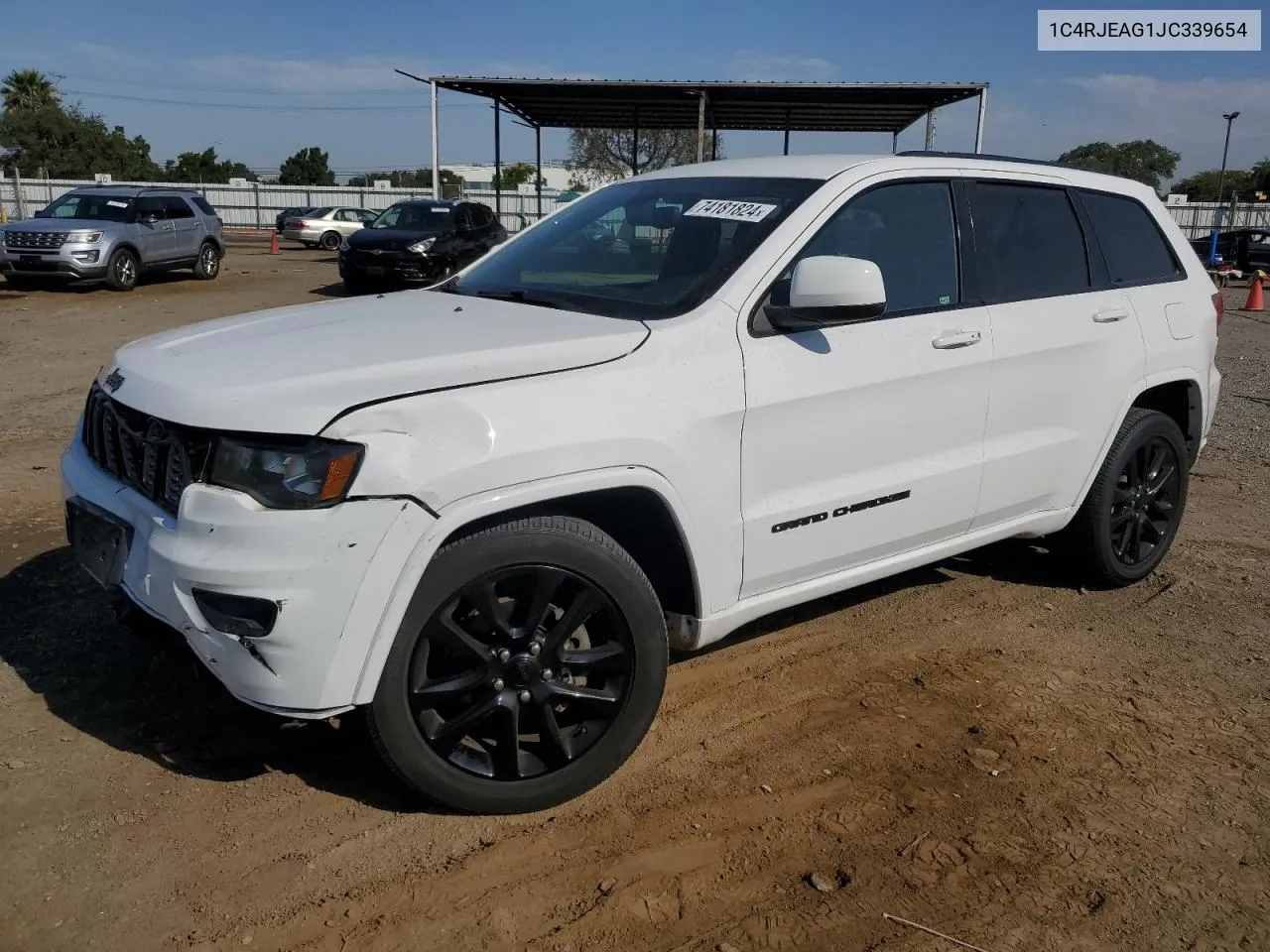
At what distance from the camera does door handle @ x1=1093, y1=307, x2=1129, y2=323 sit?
167 inches

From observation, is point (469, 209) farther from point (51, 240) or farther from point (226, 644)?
point (226, 644)

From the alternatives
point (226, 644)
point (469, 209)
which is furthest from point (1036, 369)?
point (469, 209)

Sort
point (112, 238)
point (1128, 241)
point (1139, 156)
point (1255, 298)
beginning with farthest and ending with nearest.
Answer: point (1139, 156) → point (1255, 298) → point (112, 238) → point (1128, 241)

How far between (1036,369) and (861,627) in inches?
49.5

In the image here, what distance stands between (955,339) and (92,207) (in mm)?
17628

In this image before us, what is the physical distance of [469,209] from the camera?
61.5ft

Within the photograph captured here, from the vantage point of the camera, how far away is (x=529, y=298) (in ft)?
11.7

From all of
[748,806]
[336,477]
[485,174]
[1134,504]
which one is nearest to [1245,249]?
[1134,504]

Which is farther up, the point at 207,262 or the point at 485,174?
the point at 485,174

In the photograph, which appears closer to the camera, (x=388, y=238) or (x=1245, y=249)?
(x=388, y=238)

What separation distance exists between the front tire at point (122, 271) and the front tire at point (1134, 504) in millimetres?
16555

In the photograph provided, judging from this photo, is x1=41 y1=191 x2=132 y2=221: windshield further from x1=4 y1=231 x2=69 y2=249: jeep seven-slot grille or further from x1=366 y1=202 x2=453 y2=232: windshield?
x1=366 y1=202 x2=453 y2=232: windshield

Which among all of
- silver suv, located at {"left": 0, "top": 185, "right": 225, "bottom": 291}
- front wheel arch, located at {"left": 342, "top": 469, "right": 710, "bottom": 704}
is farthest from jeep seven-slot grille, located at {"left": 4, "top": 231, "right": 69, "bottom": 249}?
front wheel arch, located at {"left": 342, "top": 469, "right": 710, "bottom": 704}

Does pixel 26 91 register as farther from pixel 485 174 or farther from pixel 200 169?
pixel 485 174
